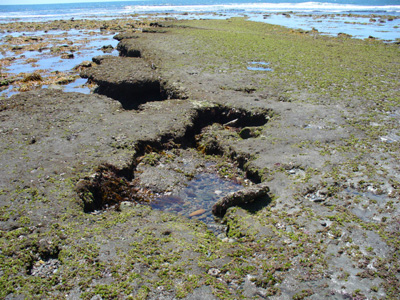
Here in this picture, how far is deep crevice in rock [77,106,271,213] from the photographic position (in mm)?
4719

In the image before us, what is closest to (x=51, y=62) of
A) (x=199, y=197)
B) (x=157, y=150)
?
(x=157, y=150)

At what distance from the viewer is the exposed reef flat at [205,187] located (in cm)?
321

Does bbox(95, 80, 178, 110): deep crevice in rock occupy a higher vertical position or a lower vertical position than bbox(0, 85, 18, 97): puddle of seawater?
higher

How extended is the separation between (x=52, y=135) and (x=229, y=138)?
3.48 metres

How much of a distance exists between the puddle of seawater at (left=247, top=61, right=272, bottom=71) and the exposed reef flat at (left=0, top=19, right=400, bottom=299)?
904 mm

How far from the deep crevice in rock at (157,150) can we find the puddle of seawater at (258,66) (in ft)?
11.9

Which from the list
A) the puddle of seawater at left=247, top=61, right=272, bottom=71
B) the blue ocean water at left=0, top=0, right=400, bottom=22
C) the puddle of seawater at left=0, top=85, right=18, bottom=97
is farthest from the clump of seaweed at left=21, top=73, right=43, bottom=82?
the blue ocean water at left=0, top=0, right=400, bottom=22

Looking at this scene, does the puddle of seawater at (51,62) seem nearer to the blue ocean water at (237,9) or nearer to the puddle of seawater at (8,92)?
the puddle of seawater at (8,92)

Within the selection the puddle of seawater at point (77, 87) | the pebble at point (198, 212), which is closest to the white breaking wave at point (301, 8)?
the puddle of seawater at point (77, 87)

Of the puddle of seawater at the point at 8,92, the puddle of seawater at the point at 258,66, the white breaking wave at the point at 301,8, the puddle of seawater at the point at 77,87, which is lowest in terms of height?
the puddle of seawater at the point at 8,92

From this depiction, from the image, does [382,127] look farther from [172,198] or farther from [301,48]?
[301,48]

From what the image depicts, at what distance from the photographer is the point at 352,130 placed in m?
6.35

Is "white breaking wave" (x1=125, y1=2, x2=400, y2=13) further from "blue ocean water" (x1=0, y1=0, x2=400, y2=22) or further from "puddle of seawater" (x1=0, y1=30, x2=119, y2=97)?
"puddle of seawater" (x1=0, y1=30, x2=119, y2=97)

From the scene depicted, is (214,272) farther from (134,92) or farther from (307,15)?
(307,15)
